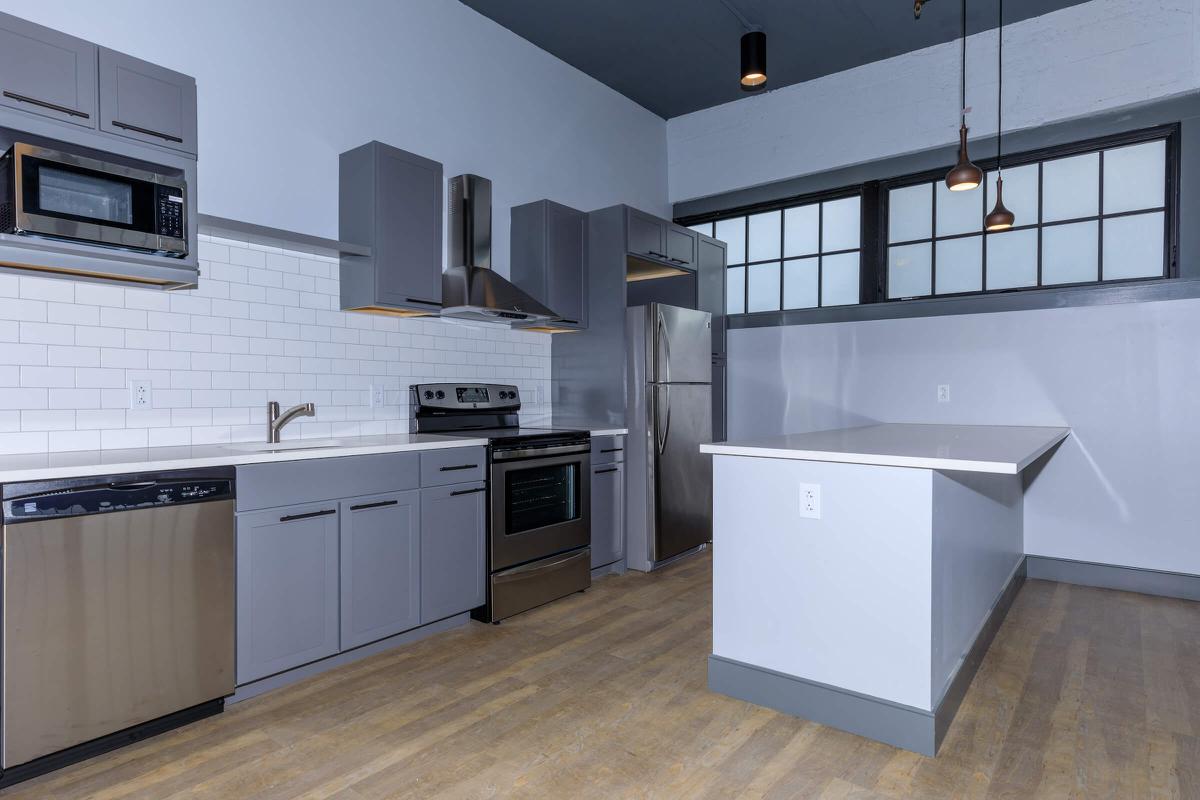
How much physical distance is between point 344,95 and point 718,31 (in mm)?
2467

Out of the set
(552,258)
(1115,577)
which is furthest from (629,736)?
(1115,577)

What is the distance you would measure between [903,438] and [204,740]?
9.57 ft

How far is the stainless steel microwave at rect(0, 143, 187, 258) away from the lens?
2.18m

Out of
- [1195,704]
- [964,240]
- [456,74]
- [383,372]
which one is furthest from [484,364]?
[1195,704]

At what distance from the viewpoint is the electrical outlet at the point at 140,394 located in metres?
2.71

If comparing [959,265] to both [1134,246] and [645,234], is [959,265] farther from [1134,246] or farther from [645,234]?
[645,234]

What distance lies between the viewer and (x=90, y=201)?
2354 millimetres

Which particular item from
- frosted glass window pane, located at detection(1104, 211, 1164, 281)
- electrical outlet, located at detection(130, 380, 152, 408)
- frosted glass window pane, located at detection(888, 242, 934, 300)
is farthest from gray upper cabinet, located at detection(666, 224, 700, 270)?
electrical outlet, located at detection(130, 380, 152, 408)

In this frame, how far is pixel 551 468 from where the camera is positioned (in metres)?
3.75

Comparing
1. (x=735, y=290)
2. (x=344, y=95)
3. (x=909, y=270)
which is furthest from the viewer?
(x=735, y=290)

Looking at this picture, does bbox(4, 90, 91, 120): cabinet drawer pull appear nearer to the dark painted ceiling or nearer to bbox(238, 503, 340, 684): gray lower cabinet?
bbox(238, 503, 340, 684): gray lower cabinet

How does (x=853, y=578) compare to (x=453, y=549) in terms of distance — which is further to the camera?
(x=453, y=549)

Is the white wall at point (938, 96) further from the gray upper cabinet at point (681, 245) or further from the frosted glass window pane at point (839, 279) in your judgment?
the gray upper cabinet at point (681, 245)

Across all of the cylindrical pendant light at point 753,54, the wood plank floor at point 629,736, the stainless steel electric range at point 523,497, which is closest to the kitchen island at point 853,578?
the wood plank floor at point 629,736
